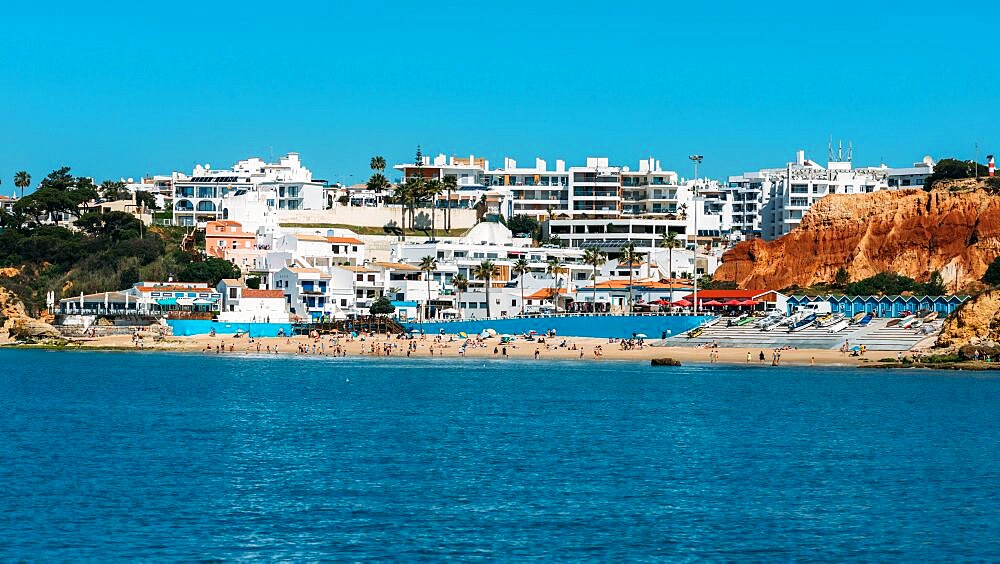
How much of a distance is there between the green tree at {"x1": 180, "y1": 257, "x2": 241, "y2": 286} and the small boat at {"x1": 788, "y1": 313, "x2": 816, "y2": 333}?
4950 cm

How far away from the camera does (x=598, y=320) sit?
102 meters

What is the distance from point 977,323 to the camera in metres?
84.3

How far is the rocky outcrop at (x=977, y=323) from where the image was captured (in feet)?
273

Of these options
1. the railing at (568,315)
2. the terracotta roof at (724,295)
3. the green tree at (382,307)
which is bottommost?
the railing at (568,315)

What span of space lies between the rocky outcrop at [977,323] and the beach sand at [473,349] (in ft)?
13.4

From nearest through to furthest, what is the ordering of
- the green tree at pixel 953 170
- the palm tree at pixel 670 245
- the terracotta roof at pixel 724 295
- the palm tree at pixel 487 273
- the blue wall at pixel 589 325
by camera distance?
1. the blue wall at pixel 589 325
2. the terracotta roof at pixel 724 295
3. the palm tree at pixel 487 273
4. the palm tree at pixel 670 245
5. the green tree at pixel 953 170

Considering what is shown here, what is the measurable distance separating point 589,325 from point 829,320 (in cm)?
1735

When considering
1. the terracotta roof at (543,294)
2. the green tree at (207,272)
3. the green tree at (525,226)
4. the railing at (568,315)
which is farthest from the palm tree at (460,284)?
the green tree at (525,226)

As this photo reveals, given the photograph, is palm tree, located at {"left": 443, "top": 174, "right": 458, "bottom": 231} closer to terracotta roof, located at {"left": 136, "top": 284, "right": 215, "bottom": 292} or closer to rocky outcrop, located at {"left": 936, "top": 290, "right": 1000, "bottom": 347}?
terracotta roof, located at {"left": 136, "top": 284, "right": 215, "bottom": 292}

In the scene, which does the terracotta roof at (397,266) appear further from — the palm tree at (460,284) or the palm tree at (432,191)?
the palm tree at (432,191)

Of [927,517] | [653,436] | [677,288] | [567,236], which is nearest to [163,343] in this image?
[677,288]

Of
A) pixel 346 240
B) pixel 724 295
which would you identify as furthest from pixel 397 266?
pixel 724 295

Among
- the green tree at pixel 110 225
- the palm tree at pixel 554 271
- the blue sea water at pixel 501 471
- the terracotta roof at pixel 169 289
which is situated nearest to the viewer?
the blue sea water at pixel 501 471

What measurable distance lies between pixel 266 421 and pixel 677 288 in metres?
63.7
